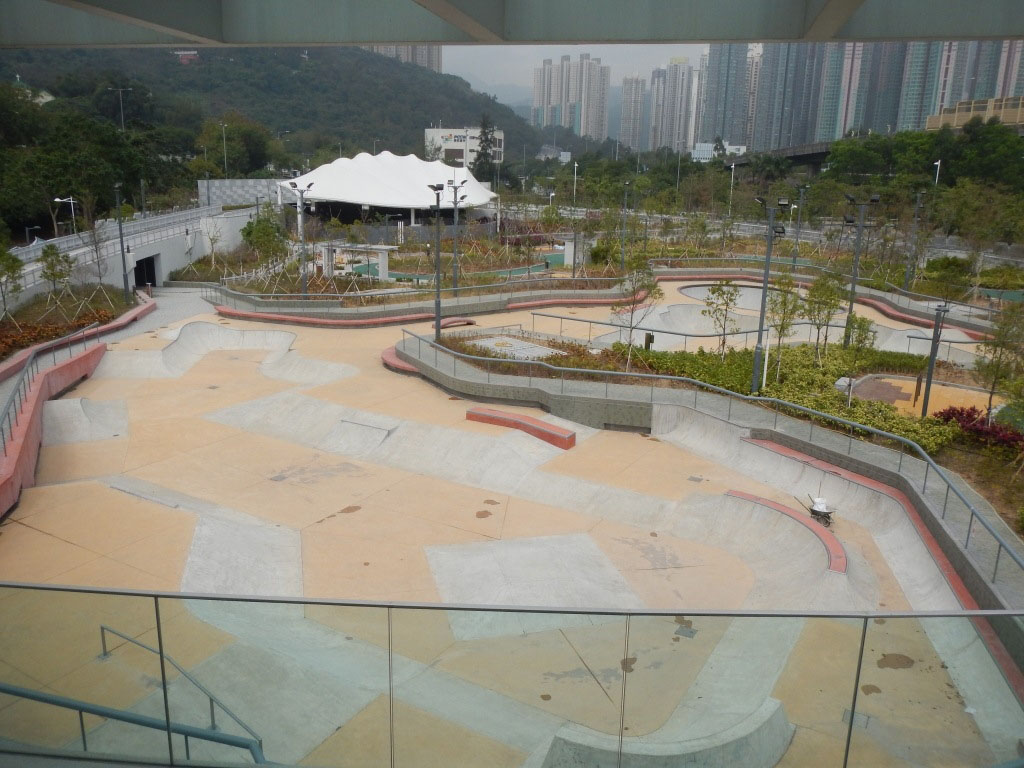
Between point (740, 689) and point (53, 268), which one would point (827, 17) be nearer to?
point (740, 689)

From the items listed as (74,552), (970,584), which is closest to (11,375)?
(74,552)

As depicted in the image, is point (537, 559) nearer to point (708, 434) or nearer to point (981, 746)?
point (708, 434)

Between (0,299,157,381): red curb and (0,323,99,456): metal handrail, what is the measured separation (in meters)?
0.19

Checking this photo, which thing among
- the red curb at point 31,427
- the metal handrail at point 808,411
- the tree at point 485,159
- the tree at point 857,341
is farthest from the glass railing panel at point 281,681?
the tree at point 485,159

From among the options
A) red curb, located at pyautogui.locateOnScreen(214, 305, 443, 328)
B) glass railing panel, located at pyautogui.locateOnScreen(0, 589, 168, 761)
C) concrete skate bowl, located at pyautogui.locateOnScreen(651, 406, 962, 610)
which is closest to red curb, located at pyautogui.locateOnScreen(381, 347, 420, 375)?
red curb, located at pyautogui.locateOnScreen(214, 305, 443, 328)

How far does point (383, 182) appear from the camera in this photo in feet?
217

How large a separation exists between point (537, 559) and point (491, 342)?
499 inches

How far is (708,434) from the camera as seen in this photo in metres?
16.9

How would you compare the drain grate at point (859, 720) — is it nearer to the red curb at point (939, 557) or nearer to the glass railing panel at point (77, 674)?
the red curb at point (939, 557)

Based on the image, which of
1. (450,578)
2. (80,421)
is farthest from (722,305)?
(80,421)

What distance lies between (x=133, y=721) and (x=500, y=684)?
2114mm

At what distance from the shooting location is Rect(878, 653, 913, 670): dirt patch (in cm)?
456

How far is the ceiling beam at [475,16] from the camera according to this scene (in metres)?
4.84

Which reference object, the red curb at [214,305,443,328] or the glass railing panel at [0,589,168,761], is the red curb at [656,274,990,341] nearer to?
the red curb at [214,305,443,328]
